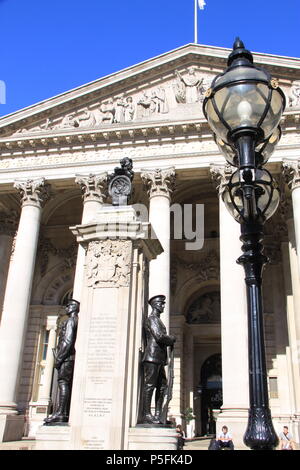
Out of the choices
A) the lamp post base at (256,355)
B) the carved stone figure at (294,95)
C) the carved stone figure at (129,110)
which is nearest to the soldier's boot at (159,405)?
the lamp post base at (256,355)

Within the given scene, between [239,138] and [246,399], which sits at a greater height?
[239,138]

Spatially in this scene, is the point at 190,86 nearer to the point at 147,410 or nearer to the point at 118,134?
the point at 118,134

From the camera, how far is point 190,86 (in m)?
24.0

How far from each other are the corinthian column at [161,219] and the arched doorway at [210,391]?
9.27 m

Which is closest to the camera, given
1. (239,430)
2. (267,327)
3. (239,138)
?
(239,138)

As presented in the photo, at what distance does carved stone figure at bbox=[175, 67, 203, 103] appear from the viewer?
23484 millimetres

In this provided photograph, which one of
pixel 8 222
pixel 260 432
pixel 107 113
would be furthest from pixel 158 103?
pixel 260 432

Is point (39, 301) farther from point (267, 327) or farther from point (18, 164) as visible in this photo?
point (267, 327)

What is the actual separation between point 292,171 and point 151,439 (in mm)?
16319

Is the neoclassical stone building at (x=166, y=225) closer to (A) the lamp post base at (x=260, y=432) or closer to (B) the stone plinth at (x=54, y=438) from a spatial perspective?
(B) the stone plinth at (x=54, y=438)
